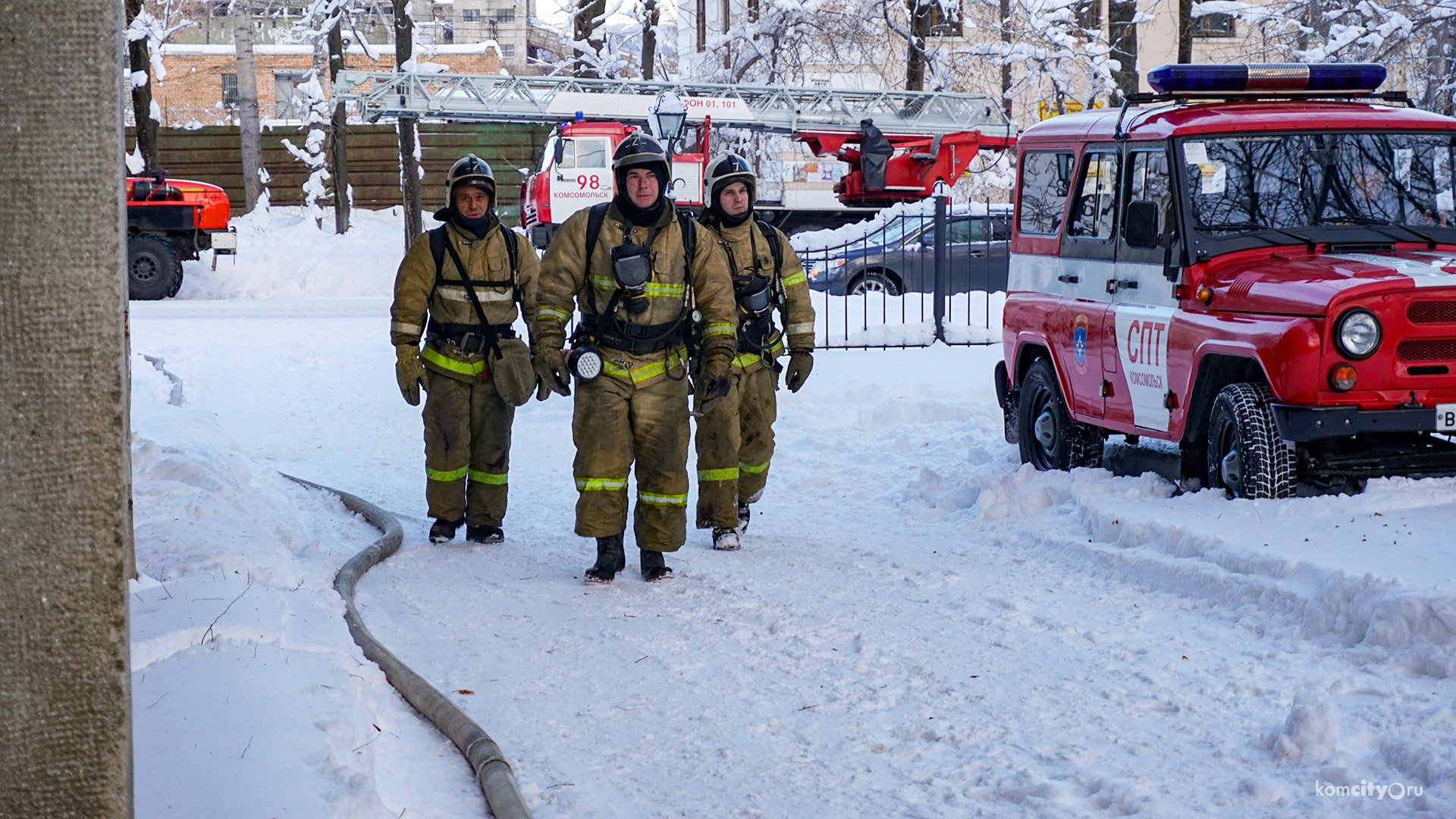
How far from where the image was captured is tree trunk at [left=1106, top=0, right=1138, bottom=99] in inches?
749

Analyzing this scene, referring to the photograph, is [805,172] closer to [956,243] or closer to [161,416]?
[956,243]

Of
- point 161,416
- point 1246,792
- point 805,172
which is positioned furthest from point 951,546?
point 805,172

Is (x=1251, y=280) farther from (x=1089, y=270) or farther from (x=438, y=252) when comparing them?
(x=438, y=252)

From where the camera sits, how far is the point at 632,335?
6766mm

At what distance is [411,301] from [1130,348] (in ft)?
12.2

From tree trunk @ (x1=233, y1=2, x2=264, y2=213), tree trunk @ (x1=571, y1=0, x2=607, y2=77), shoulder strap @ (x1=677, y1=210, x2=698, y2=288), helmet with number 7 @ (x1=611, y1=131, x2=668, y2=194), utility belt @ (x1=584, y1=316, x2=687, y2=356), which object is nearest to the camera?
helmet with number 7 @ (x1=611, y1=131, x2=668, y2=194)

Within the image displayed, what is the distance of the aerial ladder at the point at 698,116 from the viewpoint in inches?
938

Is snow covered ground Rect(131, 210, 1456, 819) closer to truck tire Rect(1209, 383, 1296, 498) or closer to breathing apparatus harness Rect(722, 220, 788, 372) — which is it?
truck tire Rect(1209, 383, 1296, 498)

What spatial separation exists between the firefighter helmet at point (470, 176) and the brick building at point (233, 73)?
42.8m

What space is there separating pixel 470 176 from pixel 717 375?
5.90 ft

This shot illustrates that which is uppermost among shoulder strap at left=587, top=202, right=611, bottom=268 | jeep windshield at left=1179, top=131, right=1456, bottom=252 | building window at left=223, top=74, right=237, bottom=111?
building window at left=223, top=74, right=237, bottom=111

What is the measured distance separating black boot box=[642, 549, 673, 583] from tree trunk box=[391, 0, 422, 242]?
21276 millimetres

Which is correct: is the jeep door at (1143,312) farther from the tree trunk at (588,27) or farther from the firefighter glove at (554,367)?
the tree trunk at (588,27)

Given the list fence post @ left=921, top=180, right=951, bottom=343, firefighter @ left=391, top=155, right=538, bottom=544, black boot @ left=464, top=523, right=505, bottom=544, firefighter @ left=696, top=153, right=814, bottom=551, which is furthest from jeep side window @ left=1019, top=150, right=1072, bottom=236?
fence post @ left=921, top=180, right=951, bottom=343
